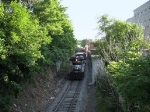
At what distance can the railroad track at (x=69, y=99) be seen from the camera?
1980 centimetres

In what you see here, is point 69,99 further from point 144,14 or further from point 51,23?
point 144,14

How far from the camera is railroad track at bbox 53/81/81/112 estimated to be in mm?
19803

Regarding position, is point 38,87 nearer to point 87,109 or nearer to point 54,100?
point 54,100

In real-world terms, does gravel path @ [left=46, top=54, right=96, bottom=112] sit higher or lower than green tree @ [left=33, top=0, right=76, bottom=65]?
lower

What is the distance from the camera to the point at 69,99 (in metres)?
22.8

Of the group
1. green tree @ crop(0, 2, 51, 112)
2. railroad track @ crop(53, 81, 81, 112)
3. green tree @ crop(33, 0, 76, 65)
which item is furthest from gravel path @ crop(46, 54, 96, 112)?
green tree @ crop(0, 2, 51, 112)

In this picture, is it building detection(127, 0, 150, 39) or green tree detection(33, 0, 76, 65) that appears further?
building detection(127, 0, 150, 39)

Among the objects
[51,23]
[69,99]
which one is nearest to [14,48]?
[69,99]

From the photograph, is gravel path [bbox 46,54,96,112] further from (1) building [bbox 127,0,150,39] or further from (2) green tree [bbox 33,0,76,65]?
(1) building [bbox 127,0,150,39]

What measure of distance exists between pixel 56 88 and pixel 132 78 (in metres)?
19.8

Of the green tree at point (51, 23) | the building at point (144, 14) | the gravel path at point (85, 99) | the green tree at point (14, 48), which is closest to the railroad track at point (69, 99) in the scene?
the gravel path at point (85, 99)

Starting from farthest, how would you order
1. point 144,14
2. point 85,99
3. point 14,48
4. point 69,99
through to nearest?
point 144,14
point 85,99
point 69,99
point 14,48

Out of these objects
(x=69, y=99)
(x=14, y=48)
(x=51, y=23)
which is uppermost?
(x=51, y=23)

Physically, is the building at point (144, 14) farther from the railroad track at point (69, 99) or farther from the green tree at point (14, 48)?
the green tree at point (14, 48)
